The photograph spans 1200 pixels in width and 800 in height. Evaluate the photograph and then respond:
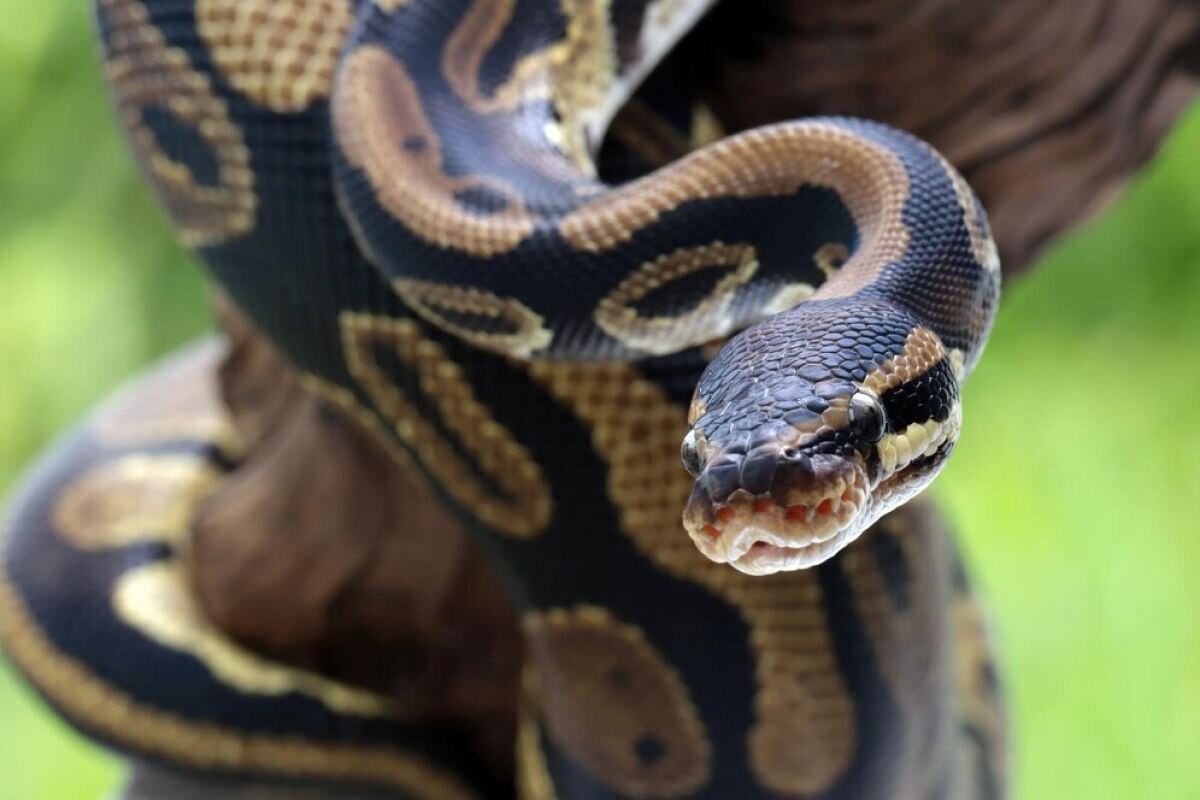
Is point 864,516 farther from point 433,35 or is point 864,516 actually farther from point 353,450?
point 353,450

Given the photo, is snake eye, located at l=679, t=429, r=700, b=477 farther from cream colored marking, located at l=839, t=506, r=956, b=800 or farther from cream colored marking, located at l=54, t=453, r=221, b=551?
cream colored marking, located at l=54, t=453, r=221, b=551

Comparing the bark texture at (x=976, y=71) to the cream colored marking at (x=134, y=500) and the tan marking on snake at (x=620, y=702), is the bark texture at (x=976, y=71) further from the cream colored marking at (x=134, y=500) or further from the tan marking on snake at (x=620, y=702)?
the cream colored marking at (x=134, y=500)

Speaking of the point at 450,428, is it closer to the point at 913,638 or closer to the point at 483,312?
the point at 483,312

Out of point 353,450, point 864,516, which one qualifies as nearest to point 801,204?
point 864,516

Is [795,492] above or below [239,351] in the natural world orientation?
above

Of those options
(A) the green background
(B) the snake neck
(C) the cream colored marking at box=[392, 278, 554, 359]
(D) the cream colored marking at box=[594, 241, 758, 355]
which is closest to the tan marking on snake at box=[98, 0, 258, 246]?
(B) the snake neck

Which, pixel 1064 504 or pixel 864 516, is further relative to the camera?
pixel 1064 504

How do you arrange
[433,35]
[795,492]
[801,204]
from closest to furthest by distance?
[795,492] < [801,204] < [433,35]
